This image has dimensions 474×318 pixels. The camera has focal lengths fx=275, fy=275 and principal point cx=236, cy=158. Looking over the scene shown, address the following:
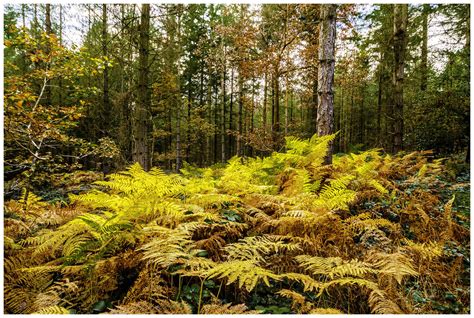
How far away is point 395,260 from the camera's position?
7.89 feet

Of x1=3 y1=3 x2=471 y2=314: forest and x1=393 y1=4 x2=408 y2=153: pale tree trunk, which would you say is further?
x1=393 y1=4 x2=408 y2=153: pale tree trunk

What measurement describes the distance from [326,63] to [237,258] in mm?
4189

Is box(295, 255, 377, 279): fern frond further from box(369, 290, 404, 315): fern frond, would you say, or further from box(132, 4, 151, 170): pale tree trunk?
box(132, 4, 151, 170): pale tree trunk

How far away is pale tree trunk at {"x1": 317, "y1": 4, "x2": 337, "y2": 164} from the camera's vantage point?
5191mm

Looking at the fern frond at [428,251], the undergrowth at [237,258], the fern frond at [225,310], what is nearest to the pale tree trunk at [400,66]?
the undergrowth at [237,258]

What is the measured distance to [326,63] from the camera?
17.3ft

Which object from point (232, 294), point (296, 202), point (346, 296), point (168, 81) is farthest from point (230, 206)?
point (168, 81)

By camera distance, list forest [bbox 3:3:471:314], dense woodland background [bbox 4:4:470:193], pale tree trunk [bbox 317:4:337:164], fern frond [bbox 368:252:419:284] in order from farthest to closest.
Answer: pale tree trunk [bbox 317:4:337:164], dense woodland background [bbox 4:4:470:193], forest [bbox 3:3:471:314], fern frond [bbox 368:252:419:284]

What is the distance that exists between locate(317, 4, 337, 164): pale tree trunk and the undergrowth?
184 centimetres

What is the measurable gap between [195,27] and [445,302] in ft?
69.5

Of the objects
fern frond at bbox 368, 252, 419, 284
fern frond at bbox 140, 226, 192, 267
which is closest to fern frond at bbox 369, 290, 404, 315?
fern frond at bbox 368, 252, 419, 284

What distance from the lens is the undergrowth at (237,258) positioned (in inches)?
86.1

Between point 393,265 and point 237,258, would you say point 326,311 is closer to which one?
point 393,265

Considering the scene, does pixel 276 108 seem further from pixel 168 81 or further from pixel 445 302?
pixel 445 302
